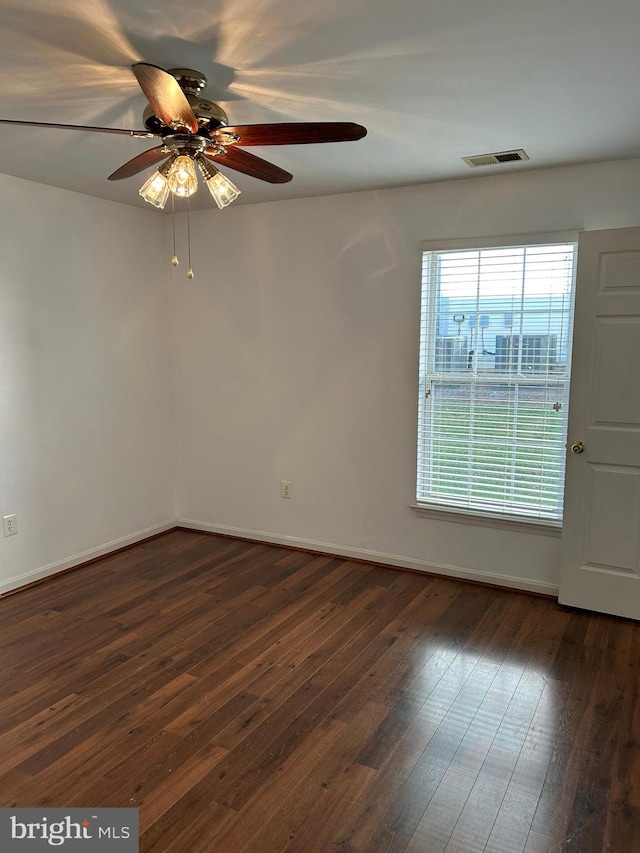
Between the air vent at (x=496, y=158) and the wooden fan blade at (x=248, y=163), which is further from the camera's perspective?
the air vent at (x=496, y=158)

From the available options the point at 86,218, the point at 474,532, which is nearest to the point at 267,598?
the point at 474,532

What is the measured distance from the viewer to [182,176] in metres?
2.34

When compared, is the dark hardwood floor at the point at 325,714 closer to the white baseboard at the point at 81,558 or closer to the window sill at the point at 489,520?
the white baseboard at the point at 81,558

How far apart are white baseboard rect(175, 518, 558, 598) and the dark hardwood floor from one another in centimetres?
11

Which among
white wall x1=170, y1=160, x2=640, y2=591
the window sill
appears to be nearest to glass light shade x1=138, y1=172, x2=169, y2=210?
white wall x1=170, y1=160, x2=640, y2=591

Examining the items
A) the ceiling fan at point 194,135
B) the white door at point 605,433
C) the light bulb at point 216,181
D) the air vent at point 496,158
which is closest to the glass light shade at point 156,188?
the ceiling fan at point 194,135

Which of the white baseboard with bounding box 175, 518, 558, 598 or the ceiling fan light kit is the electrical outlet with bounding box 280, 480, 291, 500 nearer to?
the white baseboard with bounding box 175, 518, 558, 598

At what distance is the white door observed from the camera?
326 centimetres

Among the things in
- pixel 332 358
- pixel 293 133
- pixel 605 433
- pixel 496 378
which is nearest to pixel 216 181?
pixel 293 133

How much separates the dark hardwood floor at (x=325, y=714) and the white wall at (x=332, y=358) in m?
0.50

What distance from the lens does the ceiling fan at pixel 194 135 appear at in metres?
1.95

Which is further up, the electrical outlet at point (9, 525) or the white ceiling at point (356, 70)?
the white ceiling at point (356, 70)

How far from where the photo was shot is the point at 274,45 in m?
2.03

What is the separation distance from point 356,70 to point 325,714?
8.16 ft
